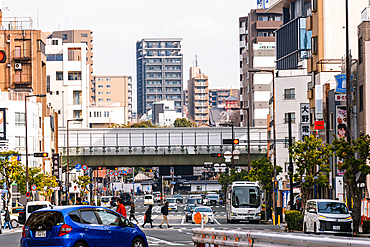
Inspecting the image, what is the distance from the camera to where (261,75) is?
391 feet

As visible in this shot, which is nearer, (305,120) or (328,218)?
(328,218)

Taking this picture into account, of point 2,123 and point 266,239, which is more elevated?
point 2,123

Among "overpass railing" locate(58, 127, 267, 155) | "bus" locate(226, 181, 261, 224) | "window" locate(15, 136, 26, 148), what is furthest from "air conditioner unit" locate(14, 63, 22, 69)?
"bus" locate(226, 181, 261, 224)

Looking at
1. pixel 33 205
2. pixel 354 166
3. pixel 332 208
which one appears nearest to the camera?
pixel 332 208

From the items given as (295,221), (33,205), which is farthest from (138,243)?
(33,205)

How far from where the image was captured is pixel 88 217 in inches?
701

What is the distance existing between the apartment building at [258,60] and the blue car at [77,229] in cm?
9977

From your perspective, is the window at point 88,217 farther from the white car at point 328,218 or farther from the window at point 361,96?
the window at point 361,96

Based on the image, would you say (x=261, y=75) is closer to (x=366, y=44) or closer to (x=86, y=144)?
(x=86, y=144)

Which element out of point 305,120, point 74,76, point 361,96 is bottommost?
point 305,120

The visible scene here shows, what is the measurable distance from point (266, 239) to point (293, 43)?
8217cm

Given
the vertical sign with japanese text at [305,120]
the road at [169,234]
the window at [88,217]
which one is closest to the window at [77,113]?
the vertical sign with japanese text at [305,120]

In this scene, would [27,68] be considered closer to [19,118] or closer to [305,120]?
[19,118]

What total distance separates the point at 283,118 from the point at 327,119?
80.0ft
